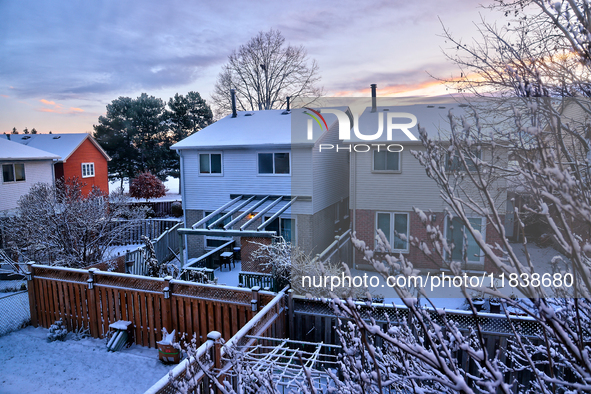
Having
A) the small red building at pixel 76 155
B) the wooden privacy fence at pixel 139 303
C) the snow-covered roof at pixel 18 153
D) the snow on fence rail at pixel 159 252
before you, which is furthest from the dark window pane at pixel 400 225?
the small red building at pixel 76 155

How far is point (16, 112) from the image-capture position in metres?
12.3

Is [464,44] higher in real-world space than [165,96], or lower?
lower

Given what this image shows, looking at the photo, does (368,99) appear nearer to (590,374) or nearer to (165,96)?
(590,374)

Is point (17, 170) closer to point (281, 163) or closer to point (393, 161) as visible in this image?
point (281, 163)

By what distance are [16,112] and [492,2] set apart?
1455cm

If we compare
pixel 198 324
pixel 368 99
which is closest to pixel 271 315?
pixel 198 324

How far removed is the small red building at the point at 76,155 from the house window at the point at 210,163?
11667 millimetres

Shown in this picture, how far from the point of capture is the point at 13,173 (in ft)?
52.7

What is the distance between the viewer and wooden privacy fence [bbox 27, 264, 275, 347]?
552 centimetres

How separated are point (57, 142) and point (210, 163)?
49.2 feet

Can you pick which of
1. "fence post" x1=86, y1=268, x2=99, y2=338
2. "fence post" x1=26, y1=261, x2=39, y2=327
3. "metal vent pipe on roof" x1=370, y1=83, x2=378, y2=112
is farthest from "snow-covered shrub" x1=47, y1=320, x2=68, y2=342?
"metal vent pipe on roof" x1=370, y1=83, x2=378, y2=112

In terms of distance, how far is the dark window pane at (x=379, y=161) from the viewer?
779 centimetres

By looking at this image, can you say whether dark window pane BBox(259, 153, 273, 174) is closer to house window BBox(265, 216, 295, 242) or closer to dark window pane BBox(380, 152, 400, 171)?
house window BBox(265, 216, 295, 242)

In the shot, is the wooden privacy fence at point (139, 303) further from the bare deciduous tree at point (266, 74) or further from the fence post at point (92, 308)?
the bare deciduous tree at point (266, 74)
